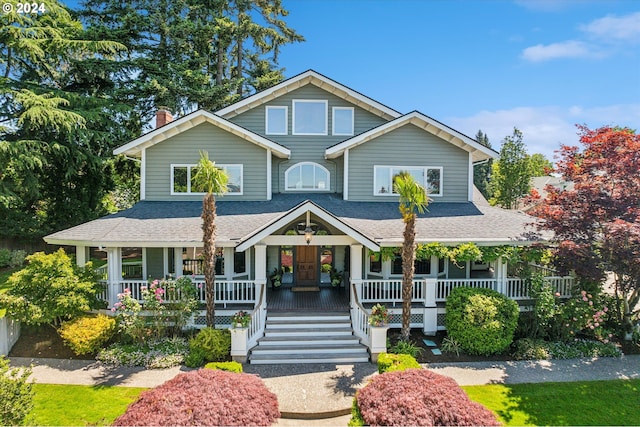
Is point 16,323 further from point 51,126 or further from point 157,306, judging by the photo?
point 51,126

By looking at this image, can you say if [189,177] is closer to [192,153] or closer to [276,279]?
[192,153]

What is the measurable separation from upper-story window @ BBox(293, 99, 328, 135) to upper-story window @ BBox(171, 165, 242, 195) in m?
3.59

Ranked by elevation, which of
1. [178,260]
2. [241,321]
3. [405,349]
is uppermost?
[178,260]

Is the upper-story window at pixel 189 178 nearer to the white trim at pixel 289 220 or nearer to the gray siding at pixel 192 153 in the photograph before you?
the gray siding at pixel 192 153

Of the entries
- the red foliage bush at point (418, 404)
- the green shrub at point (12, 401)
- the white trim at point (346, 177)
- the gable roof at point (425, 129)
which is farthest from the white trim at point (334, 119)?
the green shrub at point (12, 401)

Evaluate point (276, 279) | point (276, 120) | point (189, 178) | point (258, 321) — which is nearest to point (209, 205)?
point (258, 321)

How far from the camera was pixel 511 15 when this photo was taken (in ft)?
32.4

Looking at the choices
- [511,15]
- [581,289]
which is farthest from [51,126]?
[581,289]

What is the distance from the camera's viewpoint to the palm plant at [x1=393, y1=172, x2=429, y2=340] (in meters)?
9.68

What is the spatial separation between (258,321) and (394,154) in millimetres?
9659

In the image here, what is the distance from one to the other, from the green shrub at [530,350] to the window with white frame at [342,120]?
11.3m

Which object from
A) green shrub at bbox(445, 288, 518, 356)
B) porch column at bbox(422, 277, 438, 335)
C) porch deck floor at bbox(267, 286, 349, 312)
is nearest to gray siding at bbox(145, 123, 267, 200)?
porch deck floor at bbox(267, 286, 349, 312)

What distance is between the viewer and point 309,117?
1598cm

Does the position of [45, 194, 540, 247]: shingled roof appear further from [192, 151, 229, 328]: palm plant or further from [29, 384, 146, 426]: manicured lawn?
[29, 384, 146, 426]: manicured lawn
